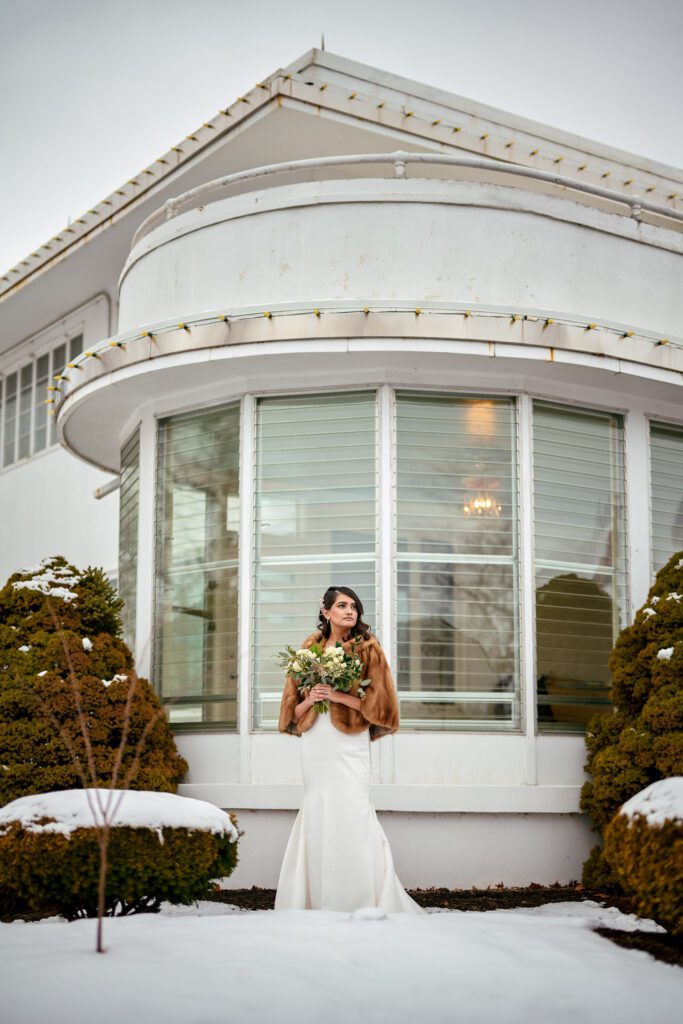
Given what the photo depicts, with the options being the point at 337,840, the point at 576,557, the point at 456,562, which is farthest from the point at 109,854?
Answer: the point at 576,557

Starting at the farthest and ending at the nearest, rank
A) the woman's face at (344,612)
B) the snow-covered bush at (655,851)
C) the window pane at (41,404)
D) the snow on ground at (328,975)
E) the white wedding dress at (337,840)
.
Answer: the window pane at (41,404)
the woman's face at (344,612)
the white wedding dress at (337,840)
the snow-covered bush at (655,851)
the snow on ground at (328,975)

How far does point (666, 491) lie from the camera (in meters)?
9.65

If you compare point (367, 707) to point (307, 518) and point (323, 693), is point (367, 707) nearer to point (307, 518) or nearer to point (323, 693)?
point (323, 693)

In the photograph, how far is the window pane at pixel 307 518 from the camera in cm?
885

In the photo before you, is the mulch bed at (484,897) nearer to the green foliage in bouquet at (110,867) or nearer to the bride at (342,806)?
the bride at (342,806)

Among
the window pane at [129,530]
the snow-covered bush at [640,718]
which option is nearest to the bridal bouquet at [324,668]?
the snow-covered bush at [640,718]

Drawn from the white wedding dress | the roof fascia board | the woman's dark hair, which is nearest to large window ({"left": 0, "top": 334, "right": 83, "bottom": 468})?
the roof fascia board

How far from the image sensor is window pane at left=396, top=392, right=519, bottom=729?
8.65 meters

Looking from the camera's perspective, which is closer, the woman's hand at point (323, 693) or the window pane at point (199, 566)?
the woman's hand at point (323, 693)

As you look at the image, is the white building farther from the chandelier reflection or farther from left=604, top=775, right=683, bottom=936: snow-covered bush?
left=604, top=775, right=683, bottom=936: snow-covered bush

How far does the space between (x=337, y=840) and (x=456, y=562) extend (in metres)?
2.62

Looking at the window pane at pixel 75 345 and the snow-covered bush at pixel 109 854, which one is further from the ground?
the window pane at pixel 75 345

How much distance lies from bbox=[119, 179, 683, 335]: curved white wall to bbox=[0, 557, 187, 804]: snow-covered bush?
2.39 m

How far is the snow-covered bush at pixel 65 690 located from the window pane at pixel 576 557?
287 cm
